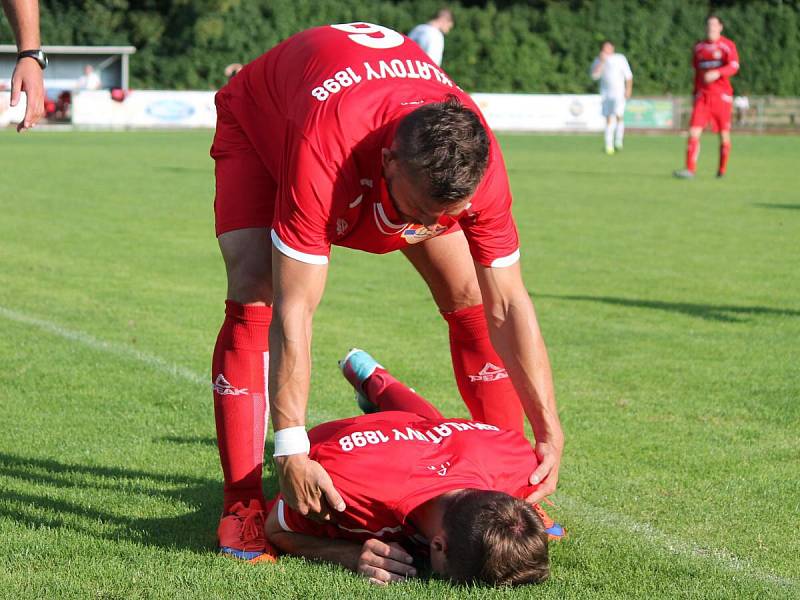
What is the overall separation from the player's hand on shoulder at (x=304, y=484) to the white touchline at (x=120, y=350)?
6.74ft

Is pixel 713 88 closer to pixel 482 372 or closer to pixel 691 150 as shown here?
pixel 691 150

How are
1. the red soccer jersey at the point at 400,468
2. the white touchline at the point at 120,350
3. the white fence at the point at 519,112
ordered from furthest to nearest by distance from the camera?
the white fence at the point at 519,112 < the white touchline at the point at 120,350 < the red soccer jersey at the point at 400,468

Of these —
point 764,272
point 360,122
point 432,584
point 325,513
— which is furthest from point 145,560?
point 764,272

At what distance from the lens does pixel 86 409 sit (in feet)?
18.9

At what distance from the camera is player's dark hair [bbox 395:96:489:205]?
3.24 m

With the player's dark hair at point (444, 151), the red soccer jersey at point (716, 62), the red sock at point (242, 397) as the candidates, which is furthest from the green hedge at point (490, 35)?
the player's dark hair at point (444, 151)

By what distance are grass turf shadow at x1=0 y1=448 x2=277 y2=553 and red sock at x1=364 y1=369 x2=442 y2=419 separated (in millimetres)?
555

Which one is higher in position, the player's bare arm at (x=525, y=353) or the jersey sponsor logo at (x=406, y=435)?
the player's bare arm at (x=525, y=353)

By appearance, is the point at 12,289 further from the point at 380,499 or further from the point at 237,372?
the point at 380,499

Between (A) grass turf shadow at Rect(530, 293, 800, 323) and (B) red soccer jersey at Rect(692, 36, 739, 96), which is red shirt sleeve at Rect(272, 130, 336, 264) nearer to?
(A) grass turf shadow at Rect(530, 293, 800, 323)

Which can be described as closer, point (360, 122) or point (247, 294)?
point (360, 122)

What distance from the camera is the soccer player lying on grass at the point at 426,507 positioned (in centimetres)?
358

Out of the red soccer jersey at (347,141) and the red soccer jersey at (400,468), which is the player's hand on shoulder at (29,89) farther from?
the red soccer jersey at (400,468)

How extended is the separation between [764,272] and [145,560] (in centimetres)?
799
